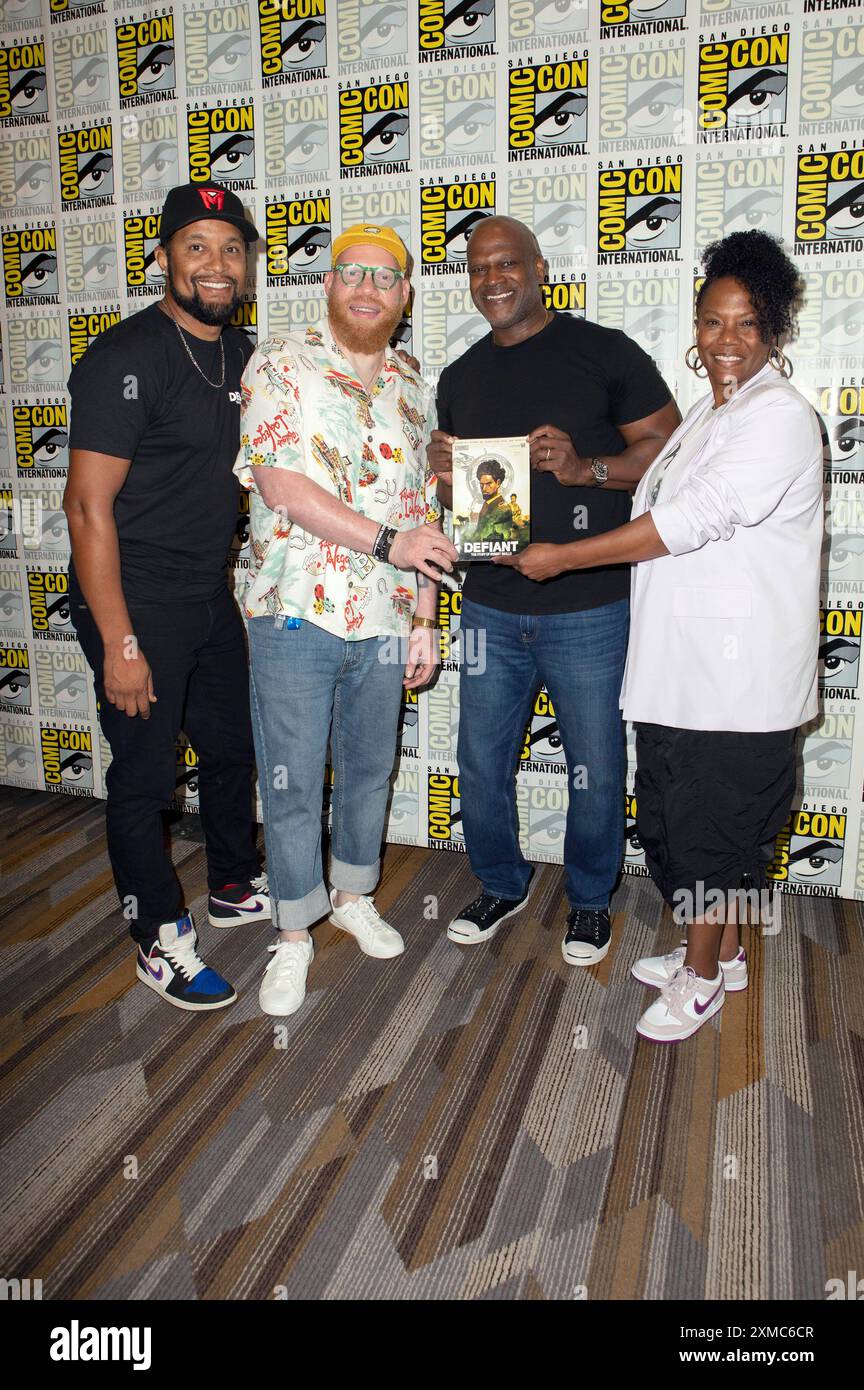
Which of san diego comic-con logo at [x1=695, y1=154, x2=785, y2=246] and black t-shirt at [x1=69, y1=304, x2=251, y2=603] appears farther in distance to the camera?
san diego comic-con logo at [x1=695, y1=154, x2=785, y2=246]

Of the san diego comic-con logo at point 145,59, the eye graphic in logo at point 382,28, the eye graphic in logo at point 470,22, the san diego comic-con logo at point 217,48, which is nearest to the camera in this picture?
the eye graphic in logo at point 470,22

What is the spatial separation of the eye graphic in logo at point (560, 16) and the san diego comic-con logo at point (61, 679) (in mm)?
2680

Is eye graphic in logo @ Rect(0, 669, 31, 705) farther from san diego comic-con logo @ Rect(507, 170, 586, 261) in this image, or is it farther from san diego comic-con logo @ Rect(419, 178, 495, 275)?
san diego comic-con logo @ Rect(507, 170, 586, 261)

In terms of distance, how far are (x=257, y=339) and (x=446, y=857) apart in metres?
1.92

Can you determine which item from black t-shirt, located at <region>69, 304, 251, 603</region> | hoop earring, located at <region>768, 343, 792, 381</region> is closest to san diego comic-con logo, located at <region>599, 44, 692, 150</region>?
hoop earring, located at <region>768, 343, 792, 381</region>

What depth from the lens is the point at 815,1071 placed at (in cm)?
213

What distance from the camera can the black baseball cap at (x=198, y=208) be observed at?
2.33 meters

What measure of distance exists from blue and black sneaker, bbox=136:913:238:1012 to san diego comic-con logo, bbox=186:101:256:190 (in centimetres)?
247

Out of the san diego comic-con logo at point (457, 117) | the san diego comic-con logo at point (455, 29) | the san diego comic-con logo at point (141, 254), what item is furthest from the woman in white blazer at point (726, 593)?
the san diego comic-con logo at point (141, 254)

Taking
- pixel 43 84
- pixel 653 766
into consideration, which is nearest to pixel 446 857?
pixel 653 766

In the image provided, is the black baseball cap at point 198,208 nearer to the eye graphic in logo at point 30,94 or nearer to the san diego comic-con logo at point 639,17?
the san diego comic-con logo at point 639,17

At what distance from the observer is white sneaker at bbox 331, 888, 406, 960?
2.62 meters

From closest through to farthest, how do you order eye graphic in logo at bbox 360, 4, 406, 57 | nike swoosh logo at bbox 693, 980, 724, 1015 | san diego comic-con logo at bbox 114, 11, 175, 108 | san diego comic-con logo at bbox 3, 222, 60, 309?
nike swoosh logo at bbox 693, 980, 724, 1015
eye graphic in logo at bbox 360, 4, 406, 57
san diego comic-con logo at bbox 114, 11, 175, 108
san diego comic-con logo at bbox 3, 222, 60, 309
